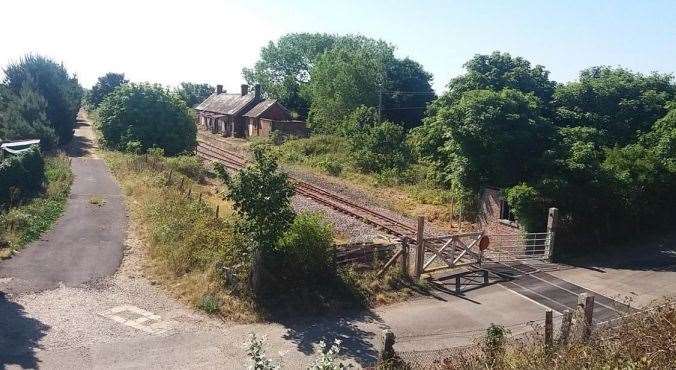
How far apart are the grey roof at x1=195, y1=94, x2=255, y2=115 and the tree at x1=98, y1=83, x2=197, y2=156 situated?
63.0 ft

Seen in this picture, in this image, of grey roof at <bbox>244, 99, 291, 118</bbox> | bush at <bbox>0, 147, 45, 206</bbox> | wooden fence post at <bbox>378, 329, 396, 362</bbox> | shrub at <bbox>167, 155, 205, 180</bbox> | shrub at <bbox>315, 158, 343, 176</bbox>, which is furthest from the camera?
grey roof at <bbox>244, 99, 291, 118</bbox>

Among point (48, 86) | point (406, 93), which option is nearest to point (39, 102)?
point (48, 86)

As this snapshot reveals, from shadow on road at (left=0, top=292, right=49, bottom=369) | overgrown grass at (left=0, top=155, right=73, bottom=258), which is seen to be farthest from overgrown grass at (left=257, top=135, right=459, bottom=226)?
shadow on road at (left=0, top=292, right=49, bottom=369)

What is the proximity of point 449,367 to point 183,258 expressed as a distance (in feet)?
30.4

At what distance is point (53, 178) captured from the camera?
27.4 metres

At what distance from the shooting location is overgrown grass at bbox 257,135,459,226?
84.7 ft

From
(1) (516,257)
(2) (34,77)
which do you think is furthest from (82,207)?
(2) (34,77)

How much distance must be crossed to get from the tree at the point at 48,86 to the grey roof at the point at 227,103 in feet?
57.6

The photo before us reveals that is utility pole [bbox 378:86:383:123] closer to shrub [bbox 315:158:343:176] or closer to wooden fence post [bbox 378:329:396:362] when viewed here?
shrub [bbox 315:158:343:176]

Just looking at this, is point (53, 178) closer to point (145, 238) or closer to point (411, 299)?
point (145, 238)

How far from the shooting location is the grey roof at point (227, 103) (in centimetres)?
5937

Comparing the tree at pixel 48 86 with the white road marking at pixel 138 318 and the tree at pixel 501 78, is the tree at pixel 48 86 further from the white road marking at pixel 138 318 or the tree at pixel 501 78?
the white road marking at pixel 138 318

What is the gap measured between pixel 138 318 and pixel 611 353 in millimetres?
10424

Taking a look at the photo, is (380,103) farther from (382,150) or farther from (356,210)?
(356,210)
